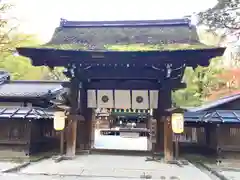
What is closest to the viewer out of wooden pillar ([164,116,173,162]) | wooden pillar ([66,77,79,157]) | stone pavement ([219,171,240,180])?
stone pavement ([219,171,240,180])

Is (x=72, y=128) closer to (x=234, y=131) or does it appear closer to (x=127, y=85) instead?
(x=127, y=85)

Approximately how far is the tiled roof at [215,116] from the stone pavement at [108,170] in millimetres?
2131

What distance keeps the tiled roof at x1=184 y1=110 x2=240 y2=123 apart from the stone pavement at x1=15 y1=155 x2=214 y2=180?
6.99ft

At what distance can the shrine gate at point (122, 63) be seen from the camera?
31.3 ft

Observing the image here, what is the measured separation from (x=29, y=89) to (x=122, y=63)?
6.28 m

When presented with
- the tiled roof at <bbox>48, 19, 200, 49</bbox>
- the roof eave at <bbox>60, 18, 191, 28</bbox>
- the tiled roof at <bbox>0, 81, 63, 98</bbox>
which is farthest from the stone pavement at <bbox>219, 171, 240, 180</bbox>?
the tiled roof at <bbox>0, 81, 63, 98</bbox>

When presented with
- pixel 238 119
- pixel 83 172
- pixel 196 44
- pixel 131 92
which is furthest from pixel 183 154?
pixel 83 172

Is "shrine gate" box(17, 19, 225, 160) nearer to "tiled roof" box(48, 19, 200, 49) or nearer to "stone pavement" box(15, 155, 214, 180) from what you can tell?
"tiled roof" box(48, 19, 200, 49)

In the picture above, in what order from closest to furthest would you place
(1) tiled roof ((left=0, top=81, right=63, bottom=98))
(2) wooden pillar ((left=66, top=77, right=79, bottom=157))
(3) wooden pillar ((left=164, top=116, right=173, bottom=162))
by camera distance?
(3) wooden pillar ((left=164, top=116, right=173, bottom=162))
(2) wooden pillar ((left=66, top=77, right=79, bottom=157))
(1) tiled roof ((left=0, top=81, right=63, bottom=98))

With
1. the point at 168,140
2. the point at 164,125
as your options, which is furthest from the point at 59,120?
the point at 168,140

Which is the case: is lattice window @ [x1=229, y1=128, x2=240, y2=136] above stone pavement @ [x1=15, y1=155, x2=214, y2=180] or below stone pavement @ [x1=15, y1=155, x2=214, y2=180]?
above

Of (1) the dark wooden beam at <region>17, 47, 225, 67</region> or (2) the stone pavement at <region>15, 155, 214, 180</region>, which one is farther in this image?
(1) the dark wooden beam at <region>17, 47, 225, 67</region>

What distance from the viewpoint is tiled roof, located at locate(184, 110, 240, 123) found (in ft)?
33.3

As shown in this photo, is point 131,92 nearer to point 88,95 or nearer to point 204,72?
point 88,95
